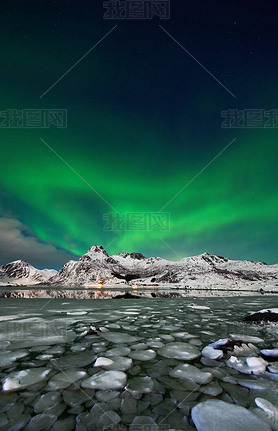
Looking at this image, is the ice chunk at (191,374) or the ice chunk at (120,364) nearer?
the ice chunk at (191,374)

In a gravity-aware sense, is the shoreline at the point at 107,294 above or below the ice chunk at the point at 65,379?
below

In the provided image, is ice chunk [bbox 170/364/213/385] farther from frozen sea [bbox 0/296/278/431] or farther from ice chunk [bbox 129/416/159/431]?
ice chunk [bbox 129/416/159/431]

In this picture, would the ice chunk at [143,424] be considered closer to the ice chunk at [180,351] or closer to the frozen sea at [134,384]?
the frozen sea at [134,384]

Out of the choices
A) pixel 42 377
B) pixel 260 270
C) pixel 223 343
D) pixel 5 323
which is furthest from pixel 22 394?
pixel 260 270

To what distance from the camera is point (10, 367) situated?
90.0 inches

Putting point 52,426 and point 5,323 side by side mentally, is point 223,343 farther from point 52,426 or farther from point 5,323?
point 5,323

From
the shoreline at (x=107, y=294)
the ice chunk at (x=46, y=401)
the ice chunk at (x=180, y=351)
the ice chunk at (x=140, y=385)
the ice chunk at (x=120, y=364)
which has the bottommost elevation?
the shoreline at (x=107, y=294)

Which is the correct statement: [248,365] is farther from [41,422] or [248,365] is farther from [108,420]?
[41,422]

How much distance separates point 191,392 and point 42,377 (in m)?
1.43

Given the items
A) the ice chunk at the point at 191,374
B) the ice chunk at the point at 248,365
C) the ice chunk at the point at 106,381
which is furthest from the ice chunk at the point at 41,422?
the ice chunk at the point at 248,365

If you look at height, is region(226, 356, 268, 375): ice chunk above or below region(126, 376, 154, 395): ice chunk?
below

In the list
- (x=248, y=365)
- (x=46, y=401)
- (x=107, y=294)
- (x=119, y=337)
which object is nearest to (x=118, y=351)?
(x=119, y=337)

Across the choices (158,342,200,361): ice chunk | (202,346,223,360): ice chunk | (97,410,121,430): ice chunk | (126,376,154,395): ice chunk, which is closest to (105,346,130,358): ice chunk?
(158,342,200,361): ice chunk

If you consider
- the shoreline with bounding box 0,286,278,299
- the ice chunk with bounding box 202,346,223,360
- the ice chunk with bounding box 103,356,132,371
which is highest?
the ice chunk with bounding box 103,356,132,371
